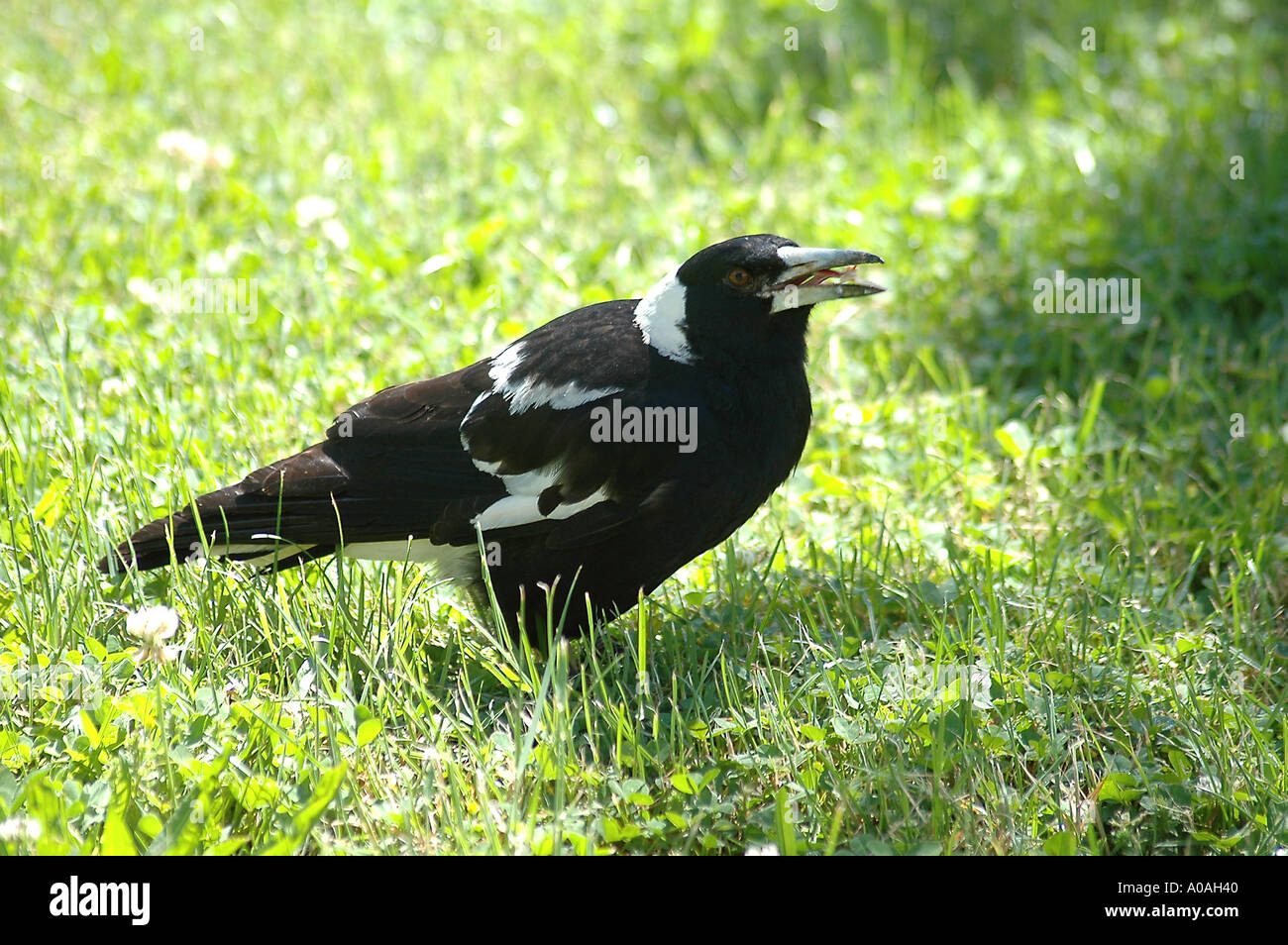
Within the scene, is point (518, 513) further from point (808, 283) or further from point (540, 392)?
point (808, 283)

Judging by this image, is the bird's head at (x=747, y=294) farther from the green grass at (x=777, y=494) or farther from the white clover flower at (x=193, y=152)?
the white clover flower at (x=193, y=152)

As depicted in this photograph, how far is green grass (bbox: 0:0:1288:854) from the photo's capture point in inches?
96.8

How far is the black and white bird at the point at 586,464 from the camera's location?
279 cm

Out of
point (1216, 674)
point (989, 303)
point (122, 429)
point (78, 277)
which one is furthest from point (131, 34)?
point (1216, 674)

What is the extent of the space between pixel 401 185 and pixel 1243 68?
3.69m

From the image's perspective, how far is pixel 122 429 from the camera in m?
3.61

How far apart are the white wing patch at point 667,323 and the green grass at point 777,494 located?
61 centimetres

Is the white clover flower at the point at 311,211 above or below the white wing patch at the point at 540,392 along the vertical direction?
above

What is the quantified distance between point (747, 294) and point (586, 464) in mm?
511

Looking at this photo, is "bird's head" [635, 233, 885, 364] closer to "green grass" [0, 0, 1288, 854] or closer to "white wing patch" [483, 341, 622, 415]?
"white wing patch" [483, 341, 622, 415]

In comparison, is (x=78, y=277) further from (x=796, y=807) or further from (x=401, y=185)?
(x=796, y=807)

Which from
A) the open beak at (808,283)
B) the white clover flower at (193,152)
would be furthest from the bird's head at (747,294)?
the white clover flower at (193,152)

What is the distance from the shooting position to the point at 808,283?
2.87 m

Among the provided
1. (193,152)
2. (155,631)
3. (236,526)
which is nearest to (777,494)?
(236,526)
